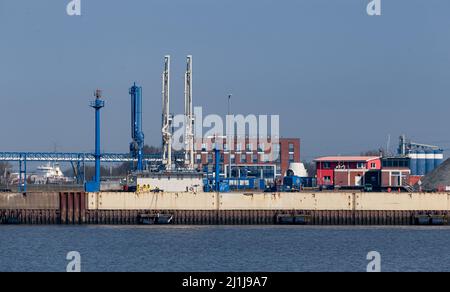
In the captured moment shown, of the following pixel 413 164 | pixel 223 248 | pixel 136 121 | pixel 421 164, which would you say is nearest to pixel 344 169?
pixel 413 164

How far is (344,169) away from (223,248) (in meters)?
83.7

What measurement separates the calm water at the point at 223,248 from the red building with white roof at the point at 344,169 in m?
59.6

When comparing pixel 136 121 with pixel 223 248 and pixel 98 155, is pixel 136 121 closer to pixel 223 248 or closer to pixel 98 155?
pixel 98 155

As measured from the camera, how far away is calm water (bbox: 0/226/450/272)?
59.9 meters

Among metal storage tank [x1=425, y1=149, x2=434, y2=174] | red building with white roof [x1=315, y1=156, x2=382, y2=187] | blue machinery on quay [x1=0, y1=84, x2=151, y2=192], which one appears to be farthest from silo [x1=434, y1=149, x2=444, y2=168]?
blue machinery on quay [x1=0, y1=84, x2=151, y2=192]

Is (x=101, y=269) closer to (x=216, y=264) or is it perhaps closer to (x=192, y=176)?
(x=216, y=264)

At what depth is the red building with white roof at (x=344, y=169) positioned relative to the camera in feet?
494

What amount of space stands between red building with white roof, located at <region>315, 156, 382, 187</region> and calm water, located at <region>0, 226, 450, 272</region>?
59557 mm

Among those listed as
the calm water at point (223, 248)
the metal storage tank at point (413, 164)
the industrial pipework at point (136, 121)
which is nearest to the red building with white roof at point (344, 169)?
the metal storage tank at point (413, 164)

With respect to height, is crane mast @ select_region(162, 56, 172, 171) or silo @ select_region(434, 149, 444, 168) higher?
crane mast @ select_region(162, 56, 172, 171)

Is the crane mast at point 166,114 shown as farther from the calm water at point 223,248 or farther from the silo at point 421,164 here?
the silo at point 421,164

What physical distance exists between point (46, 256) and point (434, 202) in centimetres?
4239

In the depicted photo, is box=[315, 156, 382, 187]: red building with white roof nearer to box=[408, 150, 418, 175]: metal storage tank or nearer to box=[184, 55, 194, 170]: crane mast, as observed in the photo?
box=[408, 150, 418, 175]: metal storage tank

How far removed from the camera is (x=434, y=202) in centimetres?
9494
